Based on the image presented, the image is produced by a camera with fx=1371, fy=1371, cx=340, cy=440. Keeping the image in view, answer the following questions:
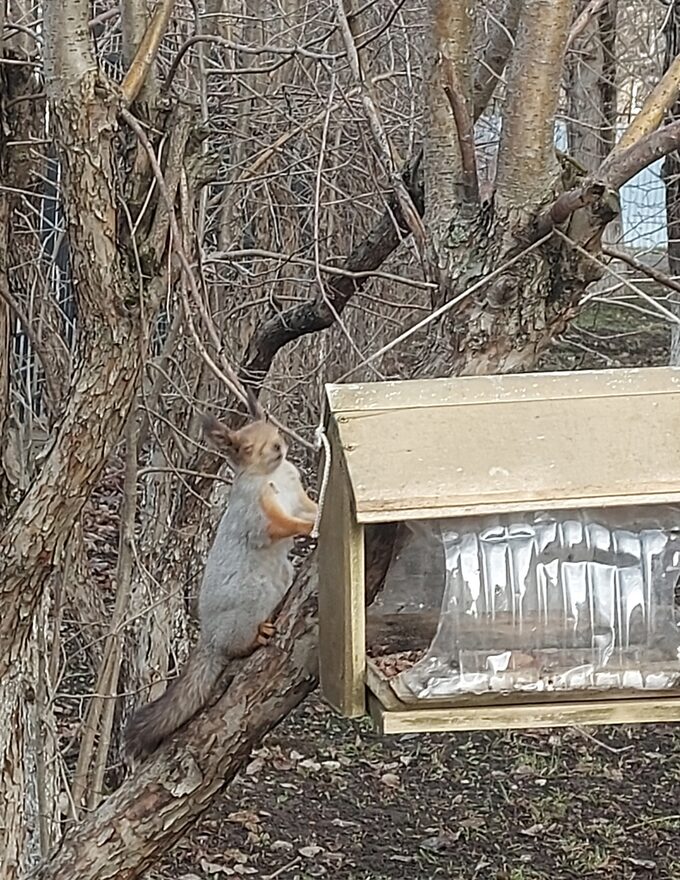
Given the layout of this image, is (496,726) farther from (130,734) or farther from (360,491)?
(130,734)

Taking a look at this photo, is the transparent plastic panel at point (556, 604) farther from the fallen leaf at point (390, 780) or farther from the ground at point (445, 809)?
the fallen leaf at point (390, 780)

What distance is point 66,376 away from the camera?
401cm

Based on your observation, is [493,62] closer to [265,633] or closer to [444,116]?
[444,116]

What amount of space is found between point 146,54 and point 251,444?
0.87 meters

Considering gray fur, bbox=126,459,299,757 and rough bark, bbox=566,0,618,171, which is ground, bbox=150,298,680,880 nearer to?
rough bark, bbox=566,0,618,171

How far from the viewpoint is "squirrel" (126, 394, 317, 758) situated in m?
2.82

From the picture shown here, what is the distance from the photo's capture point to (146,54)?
9.65 feet

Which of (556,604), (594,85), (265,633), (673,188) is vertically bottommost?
(265,633)

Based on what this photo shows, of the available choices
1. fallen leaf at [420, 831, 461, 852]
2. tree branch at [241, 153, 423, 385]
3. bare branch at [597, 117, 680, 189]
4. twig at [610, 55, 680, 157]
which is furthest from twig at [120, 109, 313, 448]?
fallen leaf at [420, 831, 461, 852]

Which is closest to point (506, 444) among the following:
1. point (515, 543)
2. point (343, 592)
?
point (515, 543)

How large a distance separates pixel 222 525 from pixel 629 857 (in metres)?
2.52

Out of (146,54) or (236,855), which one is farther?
(236,855)

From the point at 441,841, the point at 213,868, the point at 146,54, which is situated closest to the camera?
the point at 146,54

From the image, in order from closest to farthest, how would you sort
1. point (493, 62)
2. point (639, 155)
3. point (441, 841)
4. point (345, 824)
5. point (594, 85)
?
point (639, 155)
point (493, 62)
point (441, 841)
point (345, 824)
point (594, 85)
